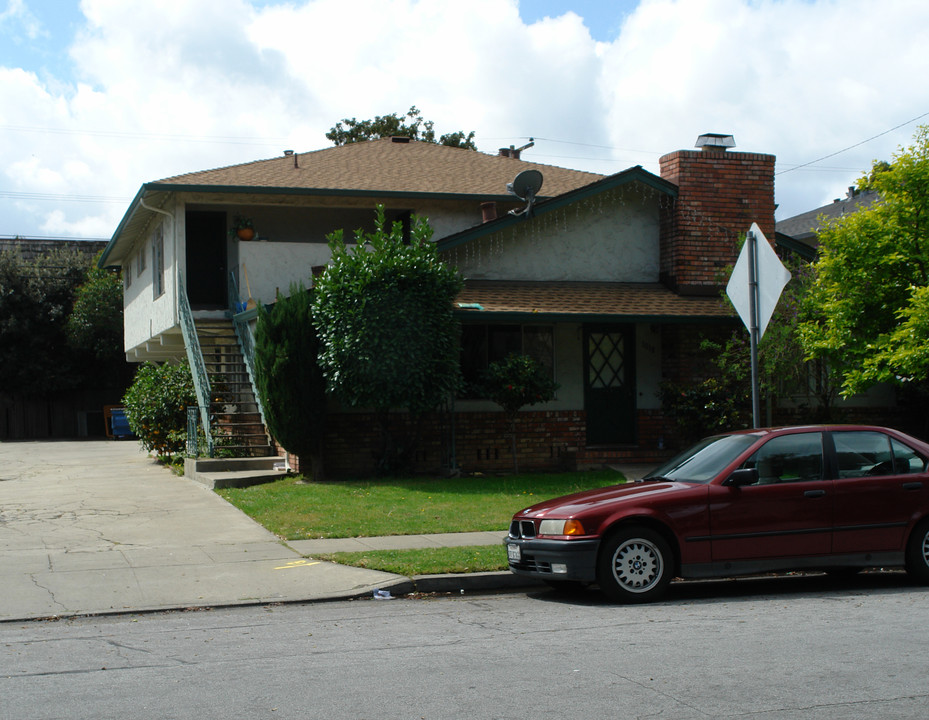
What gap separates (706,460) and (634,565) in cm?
134

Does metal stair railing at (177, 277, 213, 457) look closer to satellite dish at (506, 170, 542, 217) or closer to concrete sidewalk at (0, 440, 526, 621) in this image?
concrete sidewalk at (0, 440, 526, 621)

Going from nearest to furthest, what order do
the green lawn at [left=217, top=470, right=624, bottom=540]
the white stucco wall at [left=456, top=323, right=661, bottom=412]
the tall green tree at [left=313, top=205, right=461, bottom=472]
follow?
the green lawn at [left=217, top=470, right=624, bottom=540], the tall green tree at [left=313, top=205, right=461, bottom=472], the white stucco wall at [left=456, top=323, right=661, bottom=412]

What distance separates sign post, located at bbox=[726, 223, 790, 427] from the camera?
1009 cm

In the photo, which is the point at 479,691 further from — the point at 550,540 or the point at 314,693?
the point at 550,540

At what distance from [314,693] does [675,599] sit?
4009mm

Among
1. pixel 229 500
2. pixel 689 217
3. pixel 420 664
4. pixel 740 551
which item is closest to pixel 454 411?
pixel 229 500

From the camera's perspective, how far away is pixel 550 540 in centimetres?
837

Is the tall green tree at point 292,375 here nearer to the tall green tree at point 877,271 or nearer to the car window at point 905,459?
the tall green tree at point 877,271

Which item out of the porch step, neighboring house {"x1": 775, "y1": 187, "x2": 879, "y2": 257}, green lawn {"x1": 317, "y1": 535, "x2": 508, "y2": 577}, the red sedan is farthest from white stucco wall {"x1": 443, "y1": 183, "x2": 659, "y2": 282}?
neighboring house {"x1": 775, "y1": 187, "x2": 879, "y2": 257}

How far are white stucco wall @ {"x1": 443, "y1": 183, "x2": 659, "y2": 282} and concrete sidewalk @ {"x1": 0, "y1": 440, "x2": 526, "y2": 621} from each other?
6.47 meters

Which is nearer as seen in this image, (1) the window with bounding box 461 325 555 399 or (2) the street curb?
(2) the street curb

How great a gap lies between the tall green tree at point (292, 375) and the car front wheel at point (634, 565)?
27.3ft

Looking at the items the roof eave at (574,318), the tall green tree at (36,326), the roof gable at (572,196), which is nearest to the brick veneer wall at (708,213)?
the roof gable at (572,196)

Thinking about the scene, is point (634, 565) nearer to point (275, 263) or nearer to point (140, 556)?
point (140, 556)
